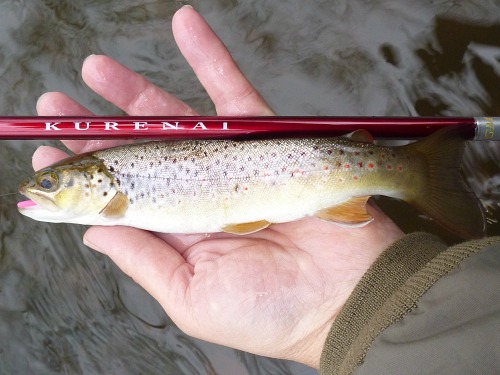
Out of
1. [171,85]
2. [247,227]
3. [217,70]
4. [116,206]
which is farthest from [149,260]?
[171,85]

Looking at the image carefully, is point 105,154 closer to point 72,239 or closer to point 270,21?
point 72,239

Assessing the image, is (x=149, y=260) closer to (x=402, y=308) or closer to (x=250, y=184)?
(x=250, y=184)

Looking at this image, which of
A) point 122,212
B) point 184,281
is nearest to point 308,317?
point 184,281

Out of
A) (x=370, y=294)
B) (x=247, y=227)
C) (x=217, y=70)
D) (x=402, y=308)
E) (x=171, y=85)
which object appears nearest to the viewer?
(x=402, y=308)

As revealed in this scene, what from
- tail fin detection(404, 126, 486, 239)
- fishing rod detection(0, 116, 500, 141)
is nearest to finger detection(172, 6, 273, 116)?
fishing rod detection(0, 116, 500, 141)

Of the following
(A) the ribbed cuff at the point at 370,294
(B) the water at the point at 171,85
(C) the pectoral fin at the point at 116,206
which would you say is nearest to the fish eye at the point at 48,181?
(C) the pectoral fin at the point at 116,206

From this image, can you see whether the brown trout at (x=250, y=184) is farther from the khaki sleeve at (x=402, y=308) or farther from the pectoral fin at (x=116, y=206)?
the khaki sleeve at (x=402, y=308)
